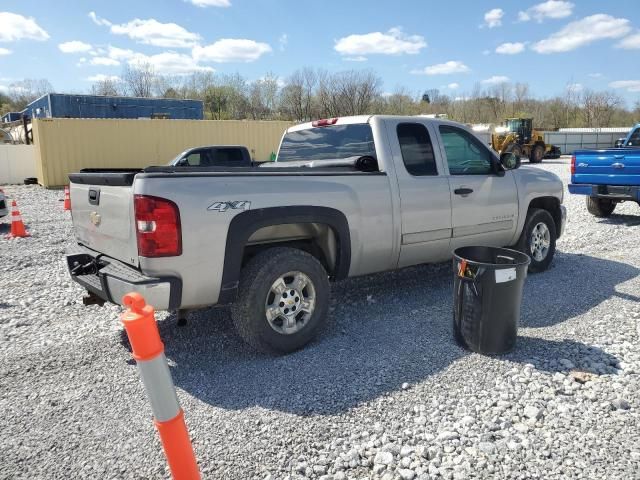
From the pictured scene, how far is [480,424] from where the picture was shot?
3010 millimetres

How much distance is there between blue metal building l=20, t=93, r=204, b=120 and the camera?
110 ft

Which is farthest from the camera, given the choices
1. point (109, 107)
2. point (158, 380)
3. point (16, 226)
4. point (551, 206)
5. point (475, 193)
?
point (109, 107)

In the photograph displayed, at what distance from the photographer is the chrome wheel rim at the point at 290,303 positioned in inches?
153

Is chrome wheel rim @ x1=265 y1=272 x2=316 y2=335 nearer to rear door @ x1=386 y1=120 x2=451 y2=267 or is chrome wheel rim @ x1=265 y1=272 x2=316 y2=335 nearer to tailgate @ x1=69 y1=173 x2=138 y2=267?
tailgate @ x1=69 y1=173 x2=138 y2=267

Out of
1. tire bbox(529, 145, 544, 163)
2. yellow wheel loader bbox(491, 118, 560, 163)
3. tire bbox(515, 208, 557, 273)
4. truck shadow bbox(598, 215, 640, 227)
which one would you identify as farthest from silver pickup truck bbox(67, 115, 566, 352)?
tire bbox(529, 145, 544, 163)

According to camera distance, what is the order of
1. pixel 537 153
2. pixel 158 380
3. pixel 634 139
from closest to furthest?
pixel 158 380 < pixel 634 139 < pixel 537 153

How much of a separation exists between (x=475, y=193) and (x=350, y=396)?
9.61 feet

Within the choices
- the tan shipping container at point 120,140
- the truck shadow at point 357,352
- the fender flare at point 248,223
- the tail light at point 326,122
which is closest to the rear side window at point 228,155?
the tan shipping container at point 120,140

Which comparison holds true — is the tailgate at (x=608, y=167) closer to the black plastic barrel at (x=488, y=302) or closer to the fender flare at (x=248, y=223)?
the black plastic barrel at (x=488, y=302)

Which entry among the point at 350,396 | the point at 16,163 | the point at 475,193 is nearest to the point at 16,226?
the point at 475,193

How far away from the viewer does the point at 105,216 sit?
374 centimetres

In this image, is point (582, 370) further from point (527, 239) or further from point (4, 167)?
point (4, 167)

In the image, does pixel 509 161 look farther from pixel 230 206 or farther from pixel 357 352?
pixel 230 206

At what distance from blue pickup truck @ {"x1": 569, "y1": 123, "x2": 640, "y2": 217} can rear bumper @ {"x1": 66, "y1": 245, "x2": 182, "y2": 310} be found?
9.38 m
